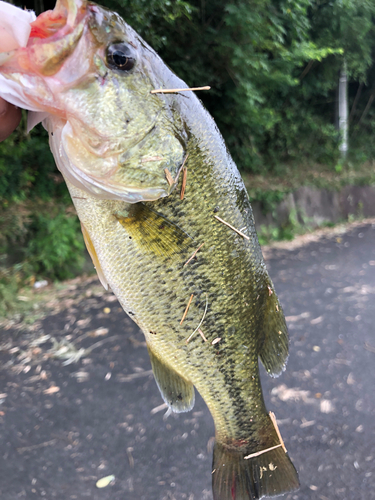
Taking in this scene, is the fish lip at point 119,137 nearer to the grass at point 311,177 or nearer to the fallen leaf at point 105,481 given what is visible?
the fallen leaf at point 105,481

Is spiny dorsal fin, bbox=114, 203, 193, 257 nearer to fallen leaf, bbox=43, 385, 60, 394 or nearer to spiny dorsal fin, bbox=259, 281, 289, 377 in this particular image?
spiny dorsal fin, bbox=259, 281, 289, 377

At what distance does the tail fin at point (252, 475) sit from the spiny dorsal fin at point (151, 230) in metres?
0.97

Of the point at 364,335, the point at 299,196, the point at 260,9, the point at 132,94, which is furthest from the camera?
the point at 299,196

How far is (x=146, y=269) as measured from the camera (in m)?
1.16

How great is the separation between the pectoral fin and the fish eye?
1013 mm

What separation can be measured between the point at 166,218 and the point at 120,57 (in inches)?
19.0

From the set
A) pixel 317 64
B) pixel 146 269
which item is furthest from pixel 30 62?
pixel 317 64

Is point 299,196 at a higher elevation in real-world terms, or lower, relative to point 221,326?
lower

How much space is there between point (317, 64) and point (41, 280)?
8509 mm

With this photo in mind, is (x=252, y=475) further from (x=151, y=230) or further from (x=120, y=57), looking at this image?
(x=120, y=57)

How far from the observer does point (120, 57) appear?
970 millimetres

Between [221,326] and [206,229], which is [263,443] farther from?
[206,229]

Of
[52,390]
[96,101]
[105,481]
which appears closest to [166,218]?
[96,101]

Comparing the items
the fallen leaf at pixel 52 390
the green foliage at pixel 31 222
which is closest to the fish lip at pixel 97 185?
the fallen leaf at pixel 52 390
